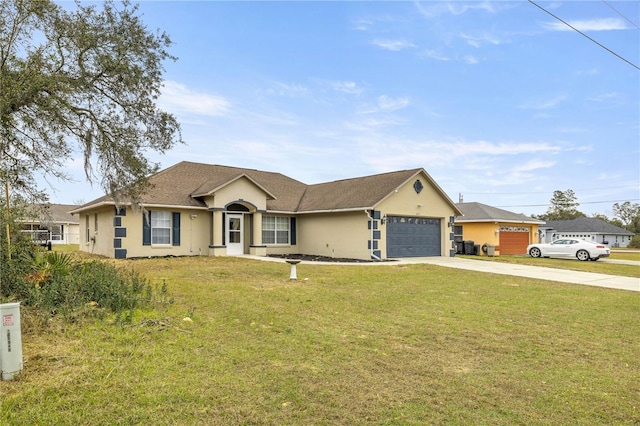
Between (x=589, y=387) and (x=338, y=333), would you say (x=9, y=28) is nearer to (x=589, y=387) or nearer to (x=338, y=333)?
(x=338, y=333)

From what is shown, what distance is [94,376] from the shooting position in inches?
179

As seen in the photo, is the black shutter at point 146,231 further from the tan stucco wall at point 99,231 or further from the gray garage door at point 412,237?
the gray garage door at point 412,237

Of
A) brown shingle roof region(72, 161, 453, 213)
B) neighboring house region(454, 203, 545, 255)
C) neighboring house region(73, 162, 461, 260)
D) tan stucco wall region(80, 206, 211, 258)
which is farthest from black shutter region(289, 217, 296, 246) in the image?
neighboring house region(454, 203, 545, 255)

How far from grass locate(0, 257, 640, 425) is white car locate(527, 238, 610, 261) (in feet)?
63.6

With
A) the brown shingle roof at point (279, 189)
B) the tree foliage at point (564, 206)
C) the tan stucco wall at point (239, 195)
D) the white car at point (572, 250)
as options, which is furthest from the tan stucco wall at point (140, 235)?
the tree foliage at point (564, 206)

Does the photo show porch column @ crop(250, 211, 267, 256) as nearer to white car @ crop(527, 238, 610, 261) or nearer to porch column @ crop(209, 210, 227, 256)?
porch column @ crop(209, 210, 227, 256)

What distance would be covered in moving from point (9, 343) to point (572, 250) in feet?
99.7

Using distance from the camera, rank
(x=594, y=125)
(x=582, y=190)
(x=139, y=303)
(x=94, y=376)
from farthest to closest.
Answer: (x=582, y=190) → (x=594, y=125) → (x=139, y=303) → (x=94, y=376)

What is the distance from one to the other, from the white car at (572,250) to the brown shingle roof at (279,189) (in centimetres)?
1053

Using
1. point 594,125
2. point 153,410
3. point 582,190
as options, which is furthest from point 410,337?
point 582,190

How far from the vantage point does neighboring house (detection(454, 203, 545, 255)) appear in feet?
99.6

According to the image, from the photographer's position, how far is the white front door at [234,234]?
22.5 m

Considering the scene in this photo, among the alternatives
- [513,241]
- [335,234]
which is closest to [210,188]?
[335,234]

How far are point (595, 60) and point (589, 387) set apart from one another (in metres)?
13.9
